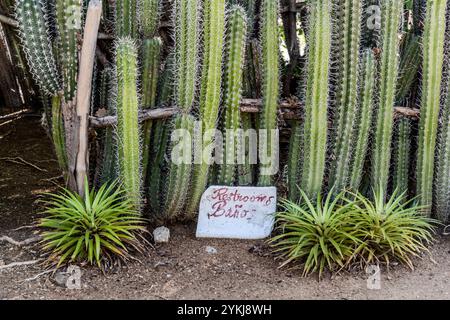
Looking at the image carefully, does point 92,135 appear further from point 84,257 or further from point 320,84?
point 320,84

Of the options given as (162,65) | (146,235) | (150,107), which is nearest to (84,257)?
(146,235)

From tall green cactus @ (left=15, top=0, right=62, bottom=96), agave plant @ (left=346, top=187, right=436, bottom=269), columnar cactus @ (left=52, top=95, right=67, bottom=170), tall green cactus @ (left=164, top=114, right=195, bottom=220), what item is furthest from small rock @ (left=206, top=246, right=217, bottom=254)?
tall green cactus @ (left=15, top=0, right=62, bottom=96)

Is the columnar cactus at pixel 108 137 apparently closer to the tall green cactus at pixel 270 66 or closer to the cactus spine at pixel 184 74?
the cactus spine at pixel 184 74

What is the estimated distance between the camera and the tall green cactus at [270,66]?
4500 millimetres

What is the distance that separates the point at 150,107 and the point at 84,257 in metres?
1.12

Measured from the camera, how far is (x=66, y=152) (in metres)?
4.60

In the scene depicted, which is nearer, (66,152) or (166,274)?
(166,274)

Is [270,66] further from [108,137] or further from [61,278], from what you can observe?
[61,278]

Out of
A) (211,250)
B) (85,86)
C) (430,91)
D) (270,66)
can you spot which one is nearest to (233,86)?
(270,66)

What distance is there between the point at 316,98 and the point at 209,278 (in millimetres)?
1368

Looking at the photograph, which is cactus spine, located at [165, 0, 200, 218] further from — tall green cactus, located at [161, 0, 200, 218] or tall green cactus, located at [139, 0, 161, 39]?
tall green cactus, located at [139, 0, 161, 39]

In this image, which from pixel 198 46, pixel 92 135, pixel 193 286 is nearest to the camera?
pixel 193 286

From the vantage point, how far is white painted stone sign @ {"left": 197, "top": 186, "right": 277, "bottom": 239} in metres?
4.58

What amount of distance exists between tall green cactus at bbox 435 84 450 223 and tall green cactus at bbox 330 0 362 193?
635 mm
